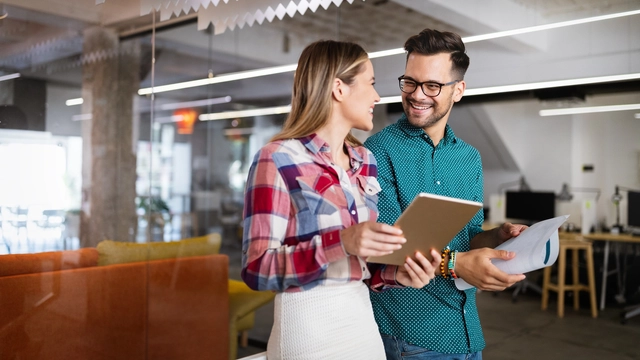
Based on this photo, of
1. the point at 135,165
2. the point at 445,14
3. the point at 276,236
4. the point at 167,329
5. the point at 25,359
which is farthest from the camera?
the point at 135,165

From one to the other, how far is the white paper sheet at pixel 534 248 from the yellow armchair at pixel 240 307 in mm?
2991

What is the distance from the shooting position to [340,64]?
1377mm

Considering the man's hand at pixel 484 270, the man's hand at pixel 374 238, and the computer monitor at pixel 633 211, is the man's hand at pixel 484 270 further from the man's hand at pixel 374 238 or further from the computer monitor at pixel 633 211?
the computer monitor at pixel 633 211

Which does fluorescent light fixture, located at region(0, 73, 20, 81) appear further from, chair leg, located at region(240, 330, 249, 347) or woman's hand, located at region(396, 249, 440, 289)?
chair leg, located at region(240, 330, 249, 347)

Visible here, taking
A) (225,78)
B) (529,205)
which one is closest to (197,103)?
(225,78)

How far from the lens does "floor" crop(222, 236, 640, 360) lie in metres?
3.18

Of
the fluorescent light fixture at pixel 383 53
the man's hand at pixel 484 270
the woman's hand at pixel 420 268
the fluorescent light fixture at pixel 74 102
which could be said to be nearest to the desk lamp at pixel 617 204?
the fluorescent light fixture at pixel 383 53

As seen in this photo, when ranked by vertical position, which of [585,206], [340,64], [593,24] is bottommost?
[585,206]

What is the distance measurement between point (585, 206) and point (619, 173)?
2.22 feet

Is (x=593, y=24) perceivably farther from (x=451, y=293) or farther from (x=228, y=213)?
(x=228, y=213)

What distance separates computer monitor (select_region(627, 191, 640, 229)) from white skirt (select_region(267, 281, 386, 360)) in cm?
529

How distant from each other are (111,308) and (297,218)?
8.19ft

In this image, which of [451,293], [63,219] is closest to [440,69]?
[451,293]

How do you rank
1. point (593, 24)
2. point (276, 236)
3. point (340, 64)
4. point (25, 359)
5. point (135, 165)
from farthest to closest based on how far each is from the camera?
1. point (135, 165)
2. point (593, 24)
3. point (25, 359)
4. point (340, 64)
5. point (276, 236)
